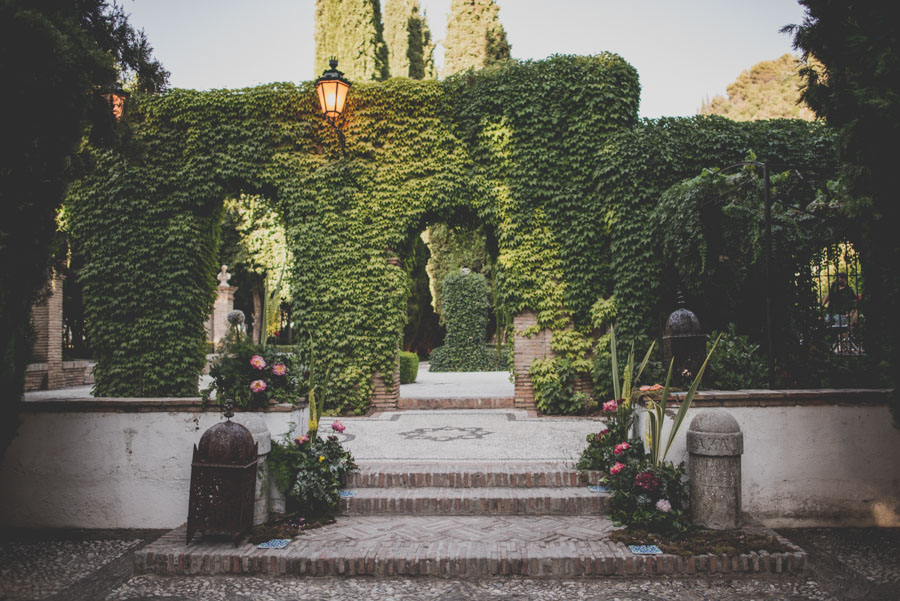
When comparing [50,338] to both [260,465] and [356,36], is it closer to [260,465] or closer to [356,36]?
[260,465]

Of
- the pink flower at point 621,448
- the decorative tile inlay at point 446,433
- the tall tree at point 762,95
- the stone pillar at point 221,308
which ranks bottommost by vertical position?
the decorative tile inlay at point 446,433

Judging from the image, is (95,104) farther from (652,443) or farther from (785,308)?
(785,308)

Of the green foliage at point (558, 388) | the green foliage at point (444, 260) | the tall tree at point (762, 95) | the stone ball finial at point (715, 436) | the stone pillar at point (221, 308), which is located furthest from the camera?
the tall tree at point (762, 95)

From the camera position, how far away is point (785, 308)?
24.4ft

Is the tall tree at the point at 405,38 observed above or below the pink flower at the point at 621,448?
above

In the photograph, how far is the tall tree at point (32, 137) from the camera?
3.56 meters

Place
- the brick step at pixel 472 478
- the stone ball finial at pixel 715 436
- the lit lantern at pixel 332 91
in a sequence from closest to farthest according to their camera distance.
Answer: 1. the stone ball finial at pixel 715 436
2. the brick step at pixel 472 478
3. the lit lantern at pixel 332 91

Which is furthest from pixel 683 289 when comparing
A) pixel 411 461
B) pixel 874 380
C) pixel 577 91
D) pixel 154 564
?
pixel 154 564

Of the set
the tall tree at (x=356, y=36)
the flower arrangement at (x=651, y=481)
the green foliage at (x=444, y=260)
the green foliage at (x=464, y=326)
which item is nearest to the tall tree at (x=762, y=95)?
the green foliage at (x=444, y=260)

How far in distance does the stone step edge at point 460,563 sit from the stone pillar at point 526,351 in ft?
17.1

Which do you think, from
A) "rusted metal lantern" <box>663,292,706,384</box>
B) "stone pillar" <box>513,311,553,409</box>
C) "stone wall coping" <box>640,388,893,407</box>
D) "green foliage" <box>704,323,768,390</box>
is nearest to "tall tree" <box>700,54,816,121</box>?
"stone pillar" <box>513,311,553,409</box>

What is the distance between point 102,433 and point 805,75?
6518 millimetres

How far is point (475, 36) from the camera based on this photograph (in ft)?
65.8

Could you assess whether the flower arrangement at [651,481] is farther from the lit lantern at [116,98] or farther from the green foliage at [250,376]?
the lit lantern at [116,98]
